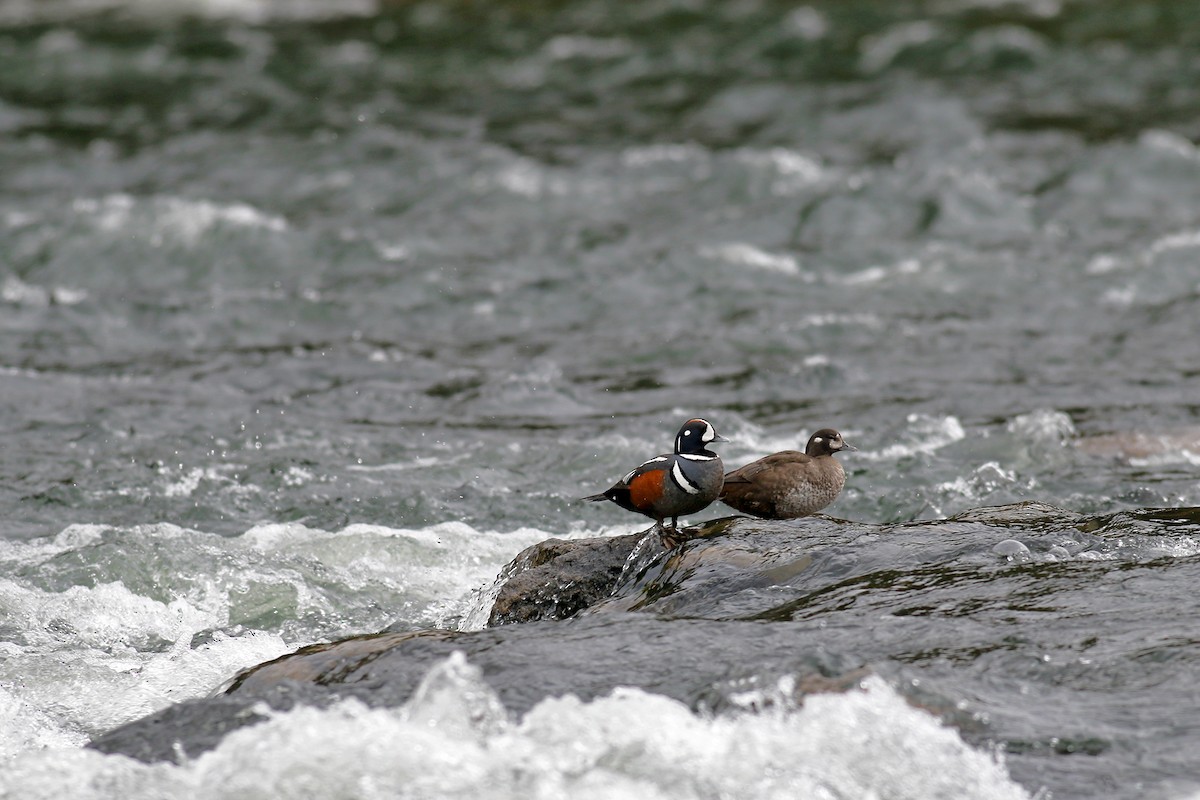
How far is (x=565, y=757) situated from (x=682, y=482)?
2.26 m

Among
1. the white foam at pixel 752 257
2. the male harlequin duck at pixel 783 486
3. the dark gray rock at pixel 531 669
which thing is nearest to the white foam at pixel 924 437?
the male harlequin duck at pixel 783 486

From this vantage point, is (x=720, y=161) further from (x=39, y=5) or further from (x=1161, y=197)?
(x=39, y=5)

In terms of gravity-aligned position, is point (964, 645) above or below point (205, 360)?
above

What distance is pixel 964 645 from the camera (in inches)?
221

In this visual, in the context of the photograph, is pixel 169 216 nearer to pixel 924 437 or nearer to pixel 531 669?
pixel 924 437

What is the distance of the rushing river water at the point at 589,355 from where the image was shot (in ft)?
16.9

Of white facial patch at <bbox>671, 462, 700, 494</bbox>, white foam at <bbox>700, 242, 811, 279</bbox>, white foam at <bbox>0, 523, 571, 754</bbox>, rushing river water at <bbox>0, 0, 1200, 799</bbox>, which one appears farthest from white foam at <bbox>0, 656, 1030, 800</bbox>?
white foam at <bbox>700, 242, 811, 279</bbox>

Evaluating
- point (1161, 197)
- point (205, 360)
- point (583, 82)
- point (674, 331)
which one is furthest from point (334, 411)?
point (583, 82)

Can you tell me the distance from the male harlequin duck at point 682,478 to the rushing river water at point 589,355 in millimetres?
841

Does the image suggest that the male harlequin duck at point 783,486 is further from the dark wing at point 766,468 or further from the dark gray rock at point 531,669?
the dark gray rock at point 531,669

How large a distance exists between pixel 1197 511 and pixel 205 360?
776 cm

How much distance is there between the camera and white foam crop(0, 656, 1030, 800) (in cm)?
486

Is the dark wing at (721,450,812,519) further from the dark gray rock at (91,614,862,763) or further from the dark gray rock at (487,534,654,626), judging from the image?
the dark gray rock at (91,614,862,763)

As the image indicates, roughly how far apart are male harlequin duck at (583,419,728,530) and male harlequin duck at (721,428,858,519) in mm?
430
